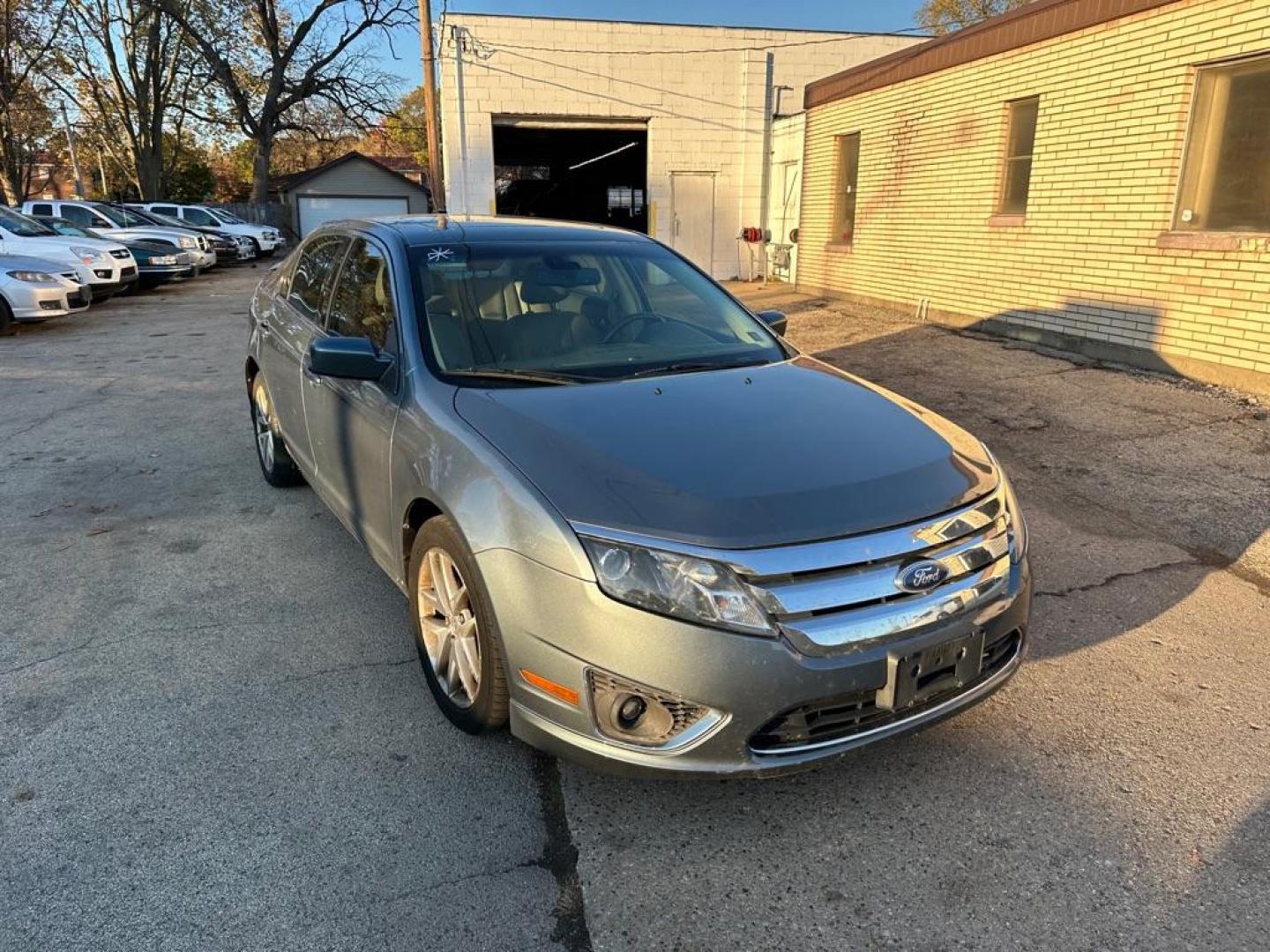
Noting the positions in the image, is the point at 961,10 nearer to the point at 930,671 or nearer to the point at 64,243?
the point at 64,243

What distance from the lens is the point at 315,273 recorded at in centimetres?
462

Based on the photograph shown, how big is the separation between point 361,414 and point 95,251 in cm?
1453

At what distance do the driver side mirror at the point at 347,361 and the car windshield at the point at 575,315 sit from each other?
9.0 inches

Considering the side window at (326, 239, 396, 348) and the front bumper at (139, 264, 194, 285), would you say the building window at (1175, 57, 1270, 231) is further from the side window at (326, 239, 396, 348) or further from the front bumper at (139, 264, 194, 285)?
the front bumper at (139, 264, 194, 285)

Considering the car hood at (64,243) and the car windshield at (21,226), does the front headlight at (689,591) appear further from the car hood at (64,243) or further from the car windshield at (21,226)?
the car windshield at (21,226)

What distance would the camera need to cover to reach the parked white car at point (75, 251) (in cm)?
1373

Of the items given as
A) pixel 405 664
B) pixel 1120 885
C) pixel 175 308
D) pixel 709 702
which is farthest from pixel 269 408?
pixel 175 308

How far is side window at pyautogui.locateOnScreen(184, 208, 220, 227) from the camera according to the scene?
89.2ft

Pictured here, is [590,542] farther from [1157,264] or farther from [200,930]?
[1157,264]

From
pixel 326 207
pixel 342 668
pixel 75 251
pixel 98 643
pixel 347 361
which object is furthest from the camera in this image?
pixel 326 207

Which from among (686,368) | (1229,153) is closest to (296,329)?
(686,368)

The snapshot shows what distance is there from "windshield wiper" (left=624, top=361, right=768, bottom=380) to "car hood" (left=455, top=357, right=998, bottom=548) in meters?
0.09

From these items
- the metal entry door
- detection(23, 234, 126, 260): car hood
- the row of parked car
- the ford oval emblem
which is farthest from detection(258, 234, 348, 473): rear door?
the metal entry door

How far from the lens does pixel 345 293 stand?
13.2ft
